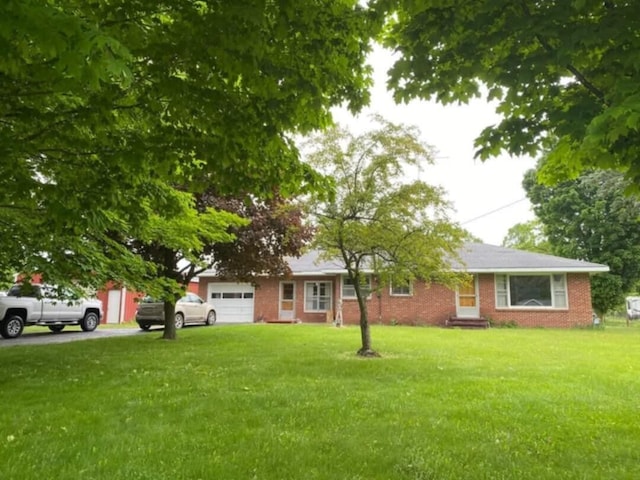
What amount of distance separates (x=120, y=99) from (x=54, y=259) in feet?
16.1

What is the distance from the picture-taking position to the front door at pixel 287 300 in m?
24.9

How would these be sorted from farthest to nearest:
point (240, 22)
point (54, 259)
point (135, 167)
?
1. point (54, 259)
2. point (135, 167)
3. point (240, 22)

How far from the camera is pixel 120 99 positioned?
175 inches

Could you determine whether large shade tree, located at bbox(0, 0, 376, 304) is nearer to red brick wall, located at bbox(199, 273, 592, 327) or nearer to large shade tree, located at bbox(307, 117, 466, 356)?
large shade tree, located at bbox(307, 117, 466, 356)

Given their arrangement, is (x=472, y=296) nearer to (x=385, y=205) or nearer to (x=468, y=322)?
(x=468, y=322)

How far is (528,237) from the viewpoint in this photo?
47156 mm

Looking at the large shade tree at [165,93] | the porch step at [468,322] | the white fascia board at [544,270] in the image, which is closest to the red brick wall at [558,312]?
the white fascia board at [544,270]

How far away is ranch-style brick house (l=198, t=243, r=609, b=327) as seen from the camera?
800 inches

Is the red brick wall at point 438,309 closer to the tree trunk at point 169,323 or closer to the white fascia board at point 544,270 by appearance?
the white fascia board at point 544,270

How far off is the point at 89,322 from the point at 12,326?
366 centimetres

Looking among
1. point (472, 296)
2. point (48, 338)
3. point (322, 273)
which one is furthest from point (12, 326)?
point (472, 296)

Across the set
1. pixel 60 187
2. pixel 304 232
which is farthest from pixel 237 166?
pixel 304 232

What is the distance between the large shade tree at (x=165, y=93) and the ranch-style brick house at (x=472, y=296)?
13641mm

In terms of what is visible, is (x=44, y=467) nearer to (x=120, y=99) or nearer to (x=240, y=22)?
(x=120, y=99)
